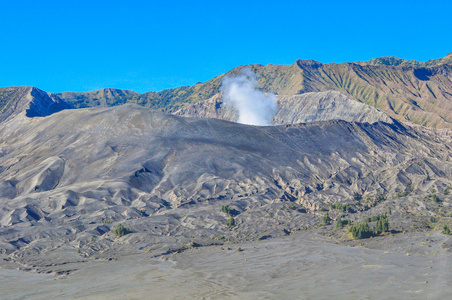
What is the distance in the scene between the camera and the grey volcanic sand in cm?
6888

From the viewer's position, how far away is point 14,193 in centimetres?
16225

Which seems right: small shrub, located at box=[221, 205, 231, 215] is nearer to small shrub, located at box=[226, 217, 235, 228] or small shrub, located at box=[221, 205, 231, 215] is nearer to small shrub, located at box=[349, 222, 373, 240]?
small shrub, located at box=[226, 217, 235, 228]

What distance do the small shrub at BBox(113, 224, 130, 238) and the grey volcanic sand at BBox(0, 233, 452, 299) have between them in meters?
14.9

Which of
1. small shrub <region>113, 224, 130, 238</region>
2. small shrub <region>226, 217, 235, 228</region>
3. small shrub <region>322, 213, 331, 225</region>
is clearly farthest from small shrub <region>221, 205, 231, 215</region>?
small shrub <region>113, 224, 130, 238</region>

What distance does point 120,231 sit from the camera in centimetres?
11875

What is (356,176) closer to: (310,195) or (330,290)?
(310,195)

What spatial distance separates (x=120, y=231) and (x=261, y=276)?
153ft

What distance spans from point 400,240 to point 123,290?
2401 inches

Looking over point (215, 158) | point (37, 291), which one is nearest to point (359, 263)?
point (37, 291)

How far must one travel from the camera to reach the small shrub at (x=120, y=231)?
389 feet

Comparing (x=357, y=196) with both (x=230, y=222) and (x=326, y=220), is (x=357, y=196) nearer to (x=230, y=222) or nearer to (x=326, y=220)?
(x=326, y=220)

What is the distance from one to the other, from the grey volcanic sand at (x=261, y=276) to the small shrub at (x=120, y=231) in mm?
14942

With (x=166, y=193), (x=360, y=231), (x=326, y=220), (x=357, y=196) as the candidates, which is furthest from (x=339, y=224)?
(x=166, y=193)

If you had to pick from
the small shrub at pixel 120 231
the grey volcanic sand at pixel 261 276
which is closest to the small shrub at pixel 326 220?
the grey volcanic sand at pixel 261 276
